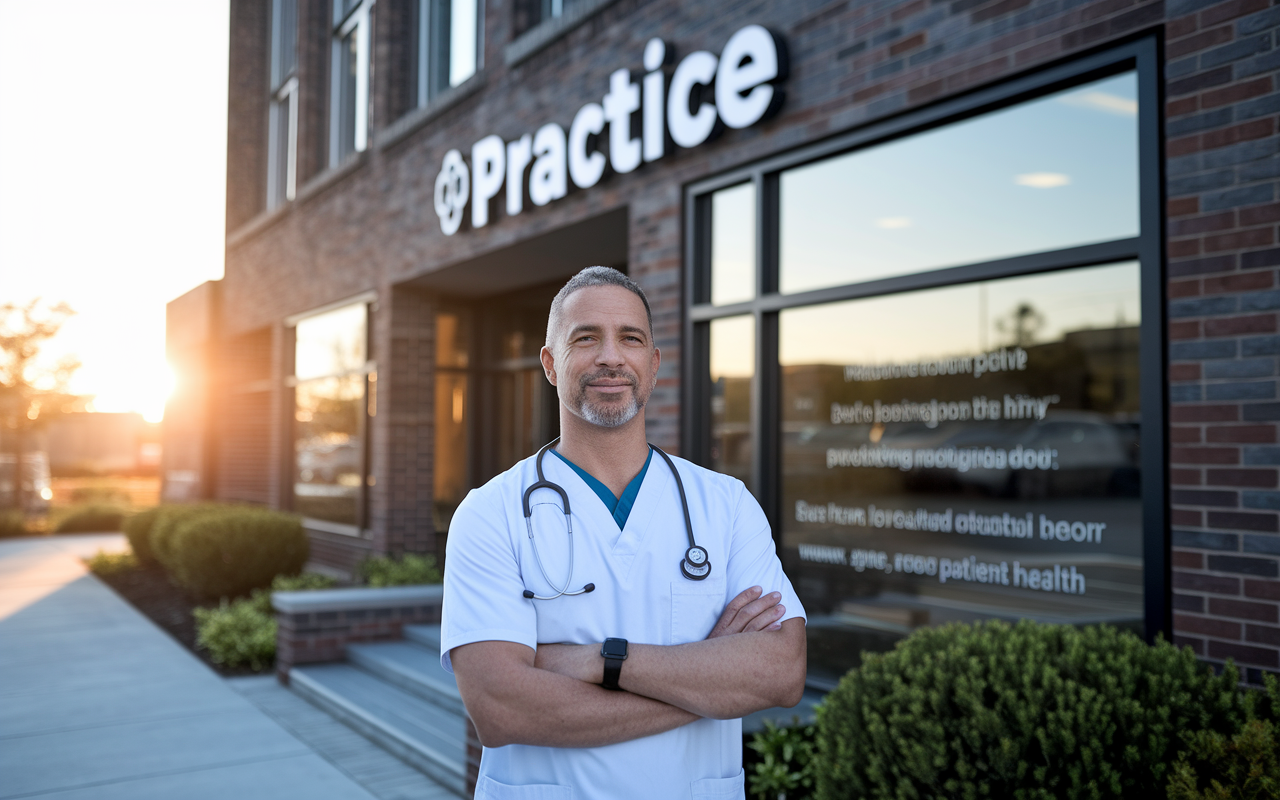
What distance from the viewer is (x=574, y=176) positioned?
23.2 ft

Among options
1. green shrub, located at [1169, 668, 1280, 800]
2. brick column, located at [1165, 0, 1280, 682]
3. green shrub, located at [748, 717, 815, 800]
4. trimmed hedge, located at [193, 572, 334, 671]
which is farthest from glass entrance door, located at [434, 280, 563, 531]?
green shrub, located at [1169, 668, 1280, 800]

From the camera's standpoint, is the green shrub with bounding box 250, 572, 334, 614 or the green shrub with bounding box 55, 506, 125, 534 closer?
the green shrub with bounding box 250, 572, 334, 614

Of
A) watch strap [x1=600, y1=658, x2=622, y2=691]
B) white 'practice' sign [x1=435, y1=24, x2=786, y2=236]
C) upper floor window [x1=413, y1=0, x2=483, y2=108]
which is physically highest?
upper floor window [x1=413, y1=0, x2=483, y2=108]

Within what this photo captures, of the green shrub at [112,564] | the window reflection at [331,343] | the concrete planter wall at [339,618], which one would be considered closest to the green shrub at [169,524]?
the green shrub at [112,564]

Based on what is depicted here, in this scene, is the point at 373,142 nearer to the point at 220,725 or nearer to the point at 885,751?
the point at 220,725

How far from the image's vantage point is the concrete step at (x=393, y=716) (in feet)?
18.9

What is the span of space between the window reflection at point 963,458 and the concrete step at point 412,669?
8.67 feet

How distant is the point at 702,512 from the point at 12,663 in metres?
8.53

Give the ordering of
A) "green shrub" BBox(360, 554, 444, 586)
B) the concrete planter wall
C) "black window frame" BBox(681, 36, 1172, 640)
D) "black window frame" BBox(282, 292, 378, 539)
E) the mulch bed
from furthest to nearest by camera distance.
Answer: "black window frame" BBox(282, 292, 378, 539) < "green shrub" BBox(360, 554, 444, 586) < the mulch bed < the concrete planter wall < "black window frame" BBox(681, 36, 1172, 640)

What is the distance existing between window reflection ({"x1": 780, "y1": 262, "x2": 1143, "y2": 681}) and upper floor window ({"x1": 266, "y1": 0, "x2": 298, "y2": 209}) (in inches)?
457

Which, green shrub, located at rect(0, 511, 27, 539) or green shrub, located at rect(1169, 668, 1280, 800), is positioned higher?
green shrub, located at rect(1169, 668, 1280, 800)

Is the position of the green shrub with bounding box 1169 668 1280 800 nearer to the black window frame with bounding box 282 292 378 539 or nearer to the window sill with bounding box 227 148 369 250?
the black window frame with bounding box 282 292 378 539

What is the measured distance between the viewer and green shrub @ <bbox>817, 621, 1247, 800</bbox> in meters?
2.87

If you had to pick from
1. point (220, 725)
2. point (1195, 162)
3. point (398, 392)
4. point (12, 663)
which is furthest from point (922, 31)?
point (12, 663)
